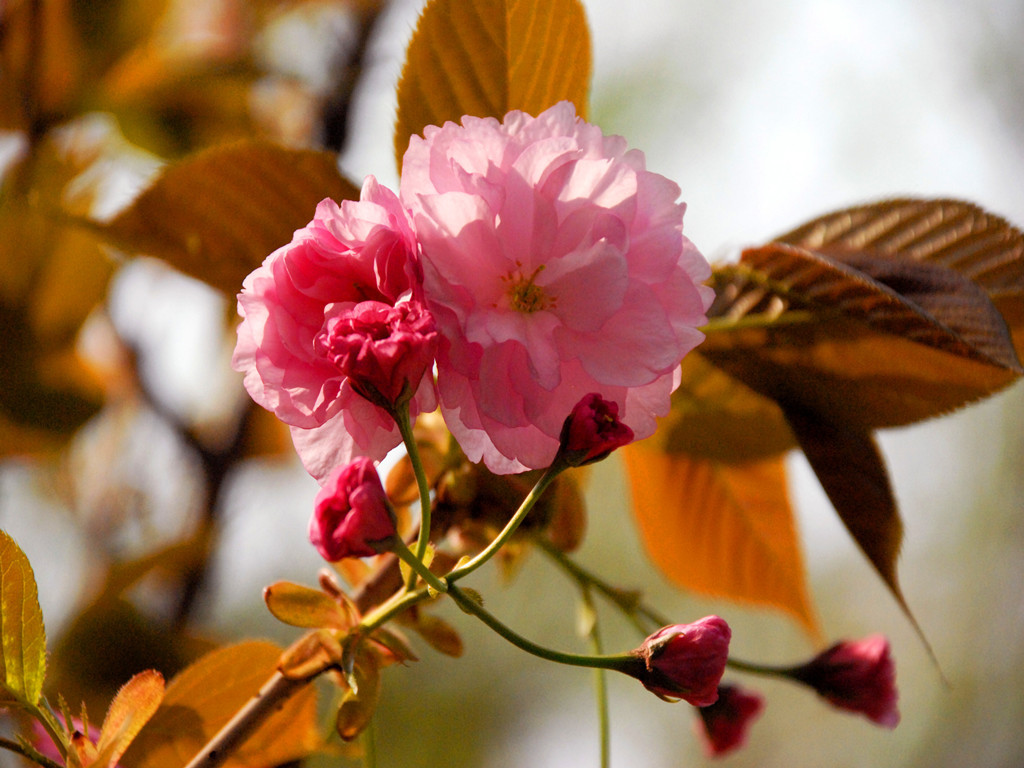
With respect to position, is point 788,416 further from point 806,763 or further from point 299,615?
point 806,763

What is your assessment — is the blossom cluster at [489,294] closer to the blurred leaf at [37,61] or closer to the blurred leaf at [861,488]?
the blurred leaf at [861,488]

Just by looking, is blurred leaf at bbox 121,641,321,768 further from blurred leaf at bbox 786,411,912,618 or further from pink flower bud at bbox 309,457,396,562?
blurred leaf at bbox 786,411,912,618

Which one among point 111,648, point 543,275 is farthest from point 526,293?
point 111,648

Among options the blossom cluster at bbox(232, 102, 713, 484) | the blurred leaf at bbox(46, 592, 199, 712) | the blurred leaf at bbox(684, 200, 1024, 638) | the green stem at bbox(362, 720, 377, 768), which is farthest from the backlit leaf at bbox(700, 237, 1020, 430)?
the blurred leaf at bbox(46, 592, 199, 712)

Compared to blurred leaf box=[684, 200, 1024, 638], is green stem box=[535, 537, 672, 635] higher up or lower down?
lower down

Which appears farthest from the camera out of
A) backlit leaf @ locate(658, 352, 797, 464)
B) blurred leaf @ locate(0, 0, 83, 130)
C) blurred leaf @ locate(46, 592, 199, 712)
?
blurred leaf @ locate(0, 0, 83, 130)

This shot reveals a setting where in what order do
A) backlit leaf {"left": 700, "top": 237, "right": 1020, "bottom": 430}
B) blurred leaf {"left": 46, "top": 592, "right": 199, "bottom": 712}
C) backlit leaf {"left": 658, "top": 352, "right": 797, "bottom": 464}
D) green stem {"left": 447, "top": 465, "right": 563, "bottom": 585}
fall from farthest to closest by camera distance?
blurred leaf {"left": 46, "top": 592, "right": 199, "bottom": 712}
backlit leaf {"left": 658, "top": 352, "right": 797, "bottom": 464}
backlit leaf {"left": 700, "top": 237, "right": 1020, "bottom": 430}
green stem {"left": 447, "top": 465, "right": 563, "bottom": 585}

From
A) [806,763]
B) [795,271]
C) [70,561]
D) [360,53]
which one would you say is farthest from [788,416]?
[806,763]

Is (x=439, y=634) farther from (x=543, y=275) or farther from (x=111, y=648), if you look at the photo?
(x=111, y=648)

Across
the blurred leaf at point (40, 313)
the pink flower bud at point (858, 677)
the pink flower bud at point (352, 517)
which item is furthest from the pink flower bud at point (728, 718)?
the blurred leaf at point (40, 313)
